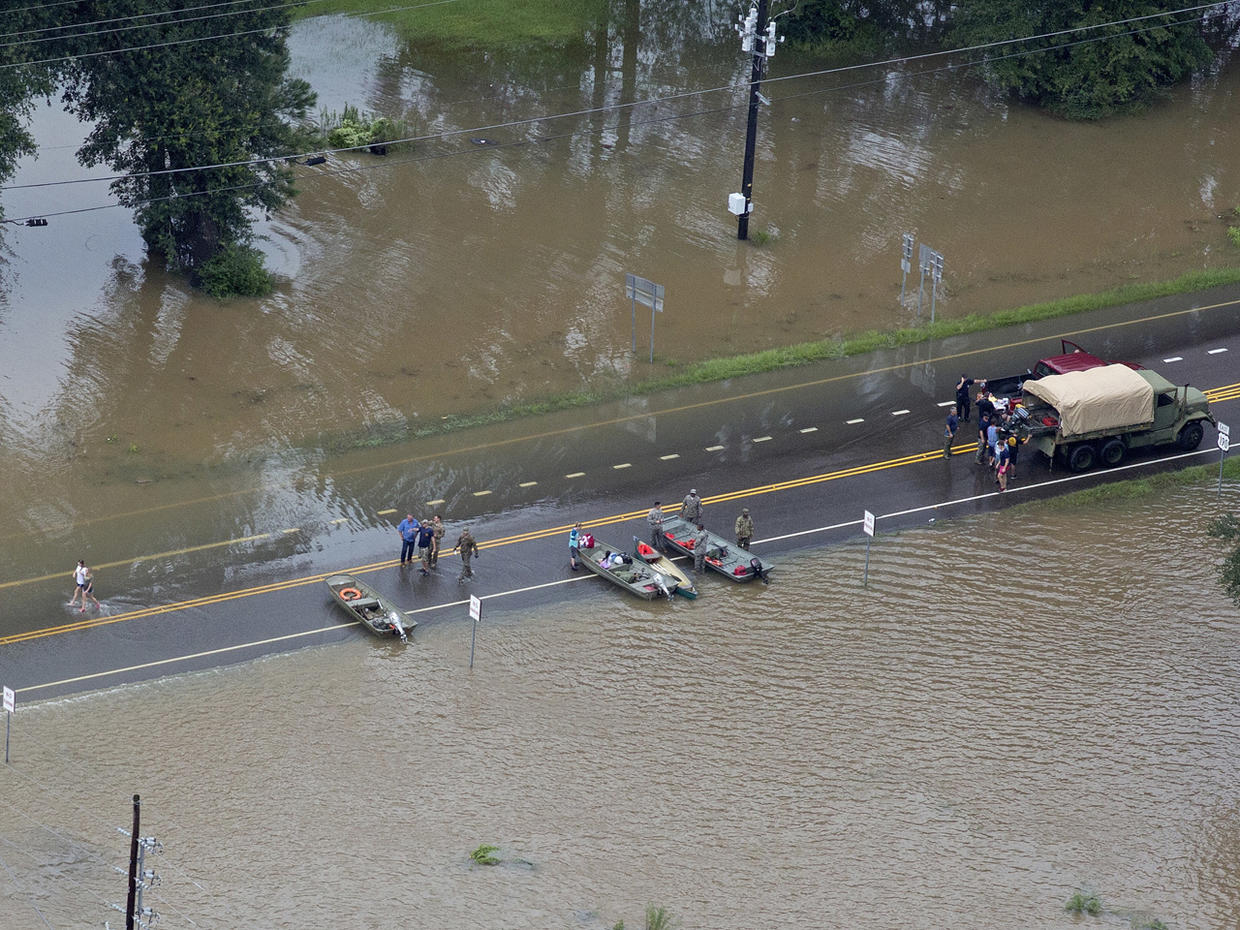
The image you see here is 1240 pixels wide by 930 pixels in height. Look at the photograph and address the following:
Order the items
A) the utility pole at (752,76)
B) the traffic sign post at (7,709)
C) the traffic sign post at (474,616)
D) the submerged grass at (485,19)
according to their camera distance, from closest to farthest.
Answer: the traffic sign post at (7,709) < the traffic sign post at (474,616) < the utility pole at (752,76) < the submerged grass at (485,19)

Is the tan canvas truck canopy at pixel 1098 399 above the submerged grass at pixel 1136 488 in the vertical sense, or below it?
above

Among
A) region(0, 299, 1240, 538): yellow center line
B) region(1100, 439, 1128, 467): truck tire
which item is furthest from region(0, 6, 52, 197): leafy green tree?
region(1100, 439, 1128, 467): truck tire

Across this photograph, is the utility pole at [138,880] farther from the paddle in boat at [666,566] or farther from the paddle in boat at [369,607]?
the paddle in boat at [666,566]

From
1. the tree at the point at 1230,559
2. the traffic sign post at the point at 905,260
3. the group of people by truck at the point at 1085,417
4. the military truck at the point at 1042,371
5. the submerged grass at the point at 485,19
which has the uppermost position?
the submerged grass at the point at 485,19

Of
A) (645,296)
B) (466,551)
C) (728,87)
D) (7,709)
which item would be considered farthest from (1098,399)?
(728,87)

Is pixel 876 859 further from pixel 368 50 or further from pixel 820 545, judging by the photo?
pixel 368 50

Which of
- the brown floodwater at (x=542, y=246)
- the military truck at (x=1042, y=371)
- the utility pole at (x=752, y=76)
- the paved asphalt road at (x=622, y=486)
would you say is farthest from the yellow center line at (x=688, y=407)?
the utility pole at (x=752, y=76)
